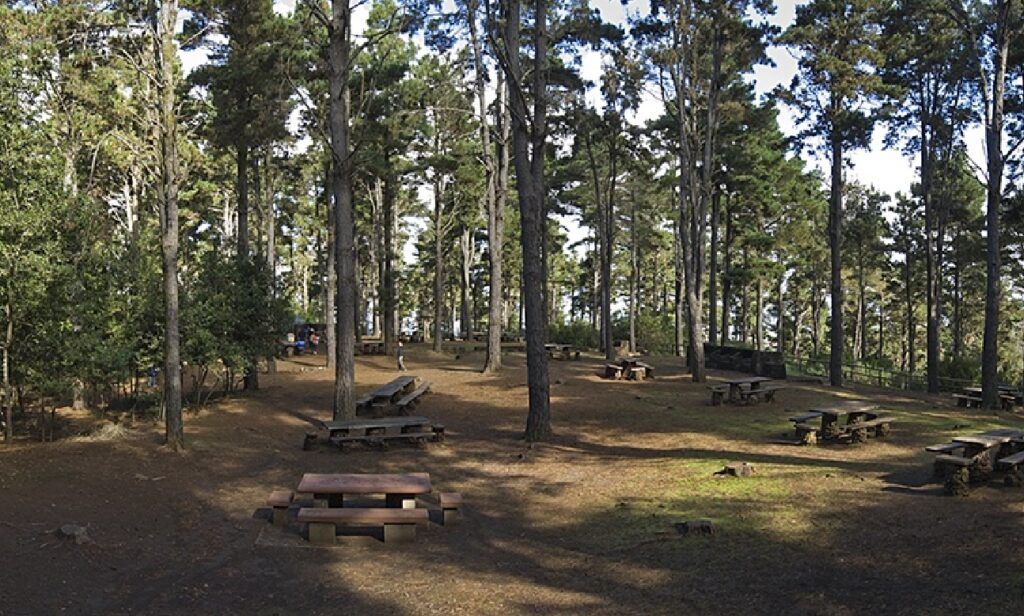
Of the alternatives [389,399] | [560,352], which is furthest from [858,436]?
[560,352]

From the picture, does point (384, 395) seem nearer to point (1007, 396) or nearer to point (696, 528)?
point (696, 528)

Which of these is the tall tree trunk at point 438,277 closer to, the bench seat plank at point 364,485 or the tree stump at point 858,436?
the tree stump at point 858,436

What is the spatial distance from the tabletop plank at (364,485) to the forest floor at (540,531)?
23.7 inches

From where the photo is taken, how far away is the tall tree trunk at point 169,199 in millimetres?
12281

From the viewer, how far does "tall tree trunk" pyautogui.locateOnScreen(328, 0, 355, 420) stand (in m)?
14.8

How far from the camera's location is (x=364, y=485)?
8688mm

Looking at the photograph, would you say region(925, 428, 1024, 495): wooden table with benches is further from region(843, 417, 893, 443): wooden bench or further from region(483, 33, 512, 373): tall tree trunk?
region(483, 33, 512, 373): tall tree trunk

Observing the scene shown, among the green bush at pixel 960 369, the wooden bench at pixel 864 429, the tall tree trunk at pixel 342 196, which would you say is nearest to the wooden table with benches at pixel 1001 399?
the green bush at pixel 960 369

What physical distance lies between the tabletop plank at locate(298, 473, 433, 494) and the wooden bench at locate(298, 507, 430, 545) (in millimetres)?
241

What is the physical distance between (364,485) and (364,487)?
0.08m

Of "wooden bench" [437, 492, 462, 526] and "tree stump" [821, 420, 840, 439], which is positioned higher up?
"tree stump" [821, 420, 840, 439]

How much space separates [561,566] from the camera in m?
7.68

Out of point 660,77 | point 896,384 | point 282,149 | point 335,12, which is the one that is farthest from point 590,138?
point 335,12

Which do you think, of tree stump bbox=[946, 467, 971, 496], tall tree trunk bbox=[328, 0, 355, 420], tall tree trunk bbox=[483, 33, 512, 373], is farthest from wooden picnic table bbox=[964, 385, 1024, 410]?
tall tree trunk bbox=[328, 0, 355, 420]
